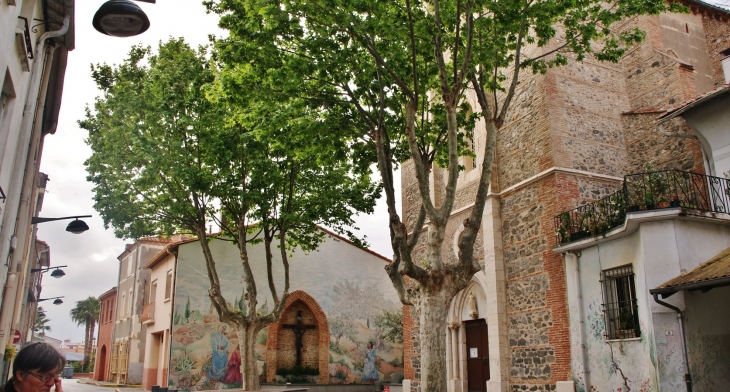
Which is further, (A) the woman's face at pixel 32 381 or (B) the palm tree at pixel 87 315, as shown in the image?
(B) the palm tree at pixel 87 315

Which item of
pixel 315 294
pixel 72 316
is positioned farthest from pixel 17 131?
pixel 72 316

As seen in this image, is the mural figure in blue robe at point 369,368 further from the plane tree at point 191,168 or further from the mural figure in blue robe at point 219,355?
the plane tree at point 191,168

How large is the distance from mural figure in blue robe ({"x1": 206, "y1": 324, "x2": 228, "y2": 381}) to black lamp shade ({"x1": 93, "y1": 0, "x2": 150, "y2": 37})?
21.5m

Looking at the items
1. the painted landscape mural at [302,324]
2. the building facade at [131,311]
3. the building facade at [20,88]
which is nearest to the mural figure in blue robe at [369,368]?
the painted landscape mural at [302,324]

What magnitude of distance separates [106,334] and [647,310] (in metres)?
42.1

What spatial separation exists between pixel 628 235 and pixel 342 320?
17.3m

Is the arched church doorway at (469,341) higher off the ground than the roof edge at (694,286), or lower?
lower

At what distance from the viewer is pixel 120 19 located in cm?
501

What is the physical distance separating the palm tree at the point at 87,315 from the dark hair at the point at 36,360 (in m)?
73.2

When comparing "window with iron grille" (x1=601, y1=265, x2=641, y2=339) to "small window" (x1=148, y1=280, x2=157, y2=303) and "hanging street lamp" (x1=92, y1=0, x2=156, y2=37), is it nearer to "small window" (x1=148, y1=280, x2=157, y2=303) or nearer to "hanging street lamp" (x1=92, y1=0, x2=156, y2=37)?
"hanging street lamp" (x1=92, y1=0, x2=156, y2=37)

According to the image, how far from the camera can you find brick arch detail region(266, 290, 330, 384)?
25703mm

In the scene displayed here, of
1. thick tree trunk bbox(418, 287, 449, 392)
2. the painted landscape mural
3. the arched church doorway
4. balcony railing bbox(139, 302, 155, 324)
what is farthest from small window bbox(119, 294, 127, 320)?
thick tree trunk bbox(418, 287, 449, 392)

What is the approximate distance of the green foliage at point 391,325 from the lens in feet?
90.9

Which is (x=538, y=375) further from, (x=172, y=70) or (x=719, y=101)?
(x=172, y=70)
